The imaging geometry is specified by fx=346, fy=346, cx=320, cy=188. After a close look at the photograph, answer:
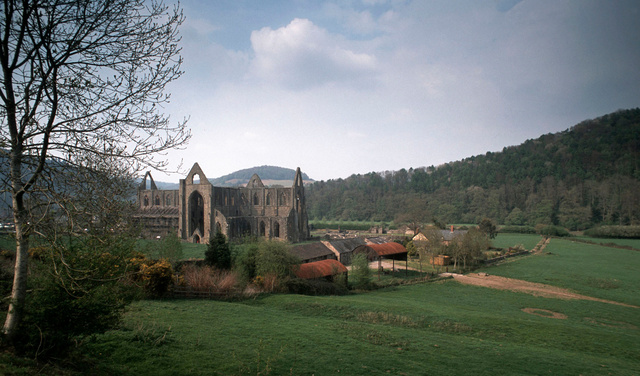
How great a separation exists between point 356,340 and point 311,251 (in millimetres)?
22387

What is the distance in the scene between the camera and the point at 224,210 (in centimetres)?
5228

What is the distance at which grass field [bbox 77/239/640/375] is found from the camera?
28.8 ft

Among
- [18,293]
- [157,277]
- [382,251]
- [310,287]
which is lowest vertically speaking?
[310,287]

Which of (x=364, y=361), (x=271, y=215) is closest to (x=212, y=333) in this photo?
(x=364, y=361)

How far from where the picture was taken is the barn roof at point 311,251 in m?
32.3

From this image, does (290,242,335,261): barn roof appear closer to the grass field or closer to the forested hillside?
the grass field

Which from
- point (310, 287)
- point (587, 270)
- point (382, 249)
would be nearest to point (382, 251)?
point (382, 249)

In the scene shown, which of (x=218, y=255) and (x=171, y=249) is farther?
(x=218, y=255)

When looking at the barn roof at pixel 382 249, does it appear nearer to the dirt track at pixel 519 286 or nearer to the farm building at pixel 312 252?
the farm building at pixel 312 252

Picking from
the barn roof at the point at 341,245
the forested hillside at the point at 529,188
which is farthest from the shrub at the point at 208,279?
the forested hillside at the point at 529,188

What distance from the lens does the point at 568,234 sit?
76.2 meters

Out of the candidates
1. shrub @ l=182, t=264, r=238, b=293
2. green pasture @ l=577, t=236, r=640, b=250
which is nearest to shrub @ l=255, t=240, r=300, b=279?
shrub @ l=182, t=264, r=238, b=293

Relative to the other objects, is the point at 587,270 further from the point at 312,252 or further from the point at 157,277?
the point at 157,277

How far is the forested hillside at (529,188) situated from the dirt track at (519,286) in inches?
1713
